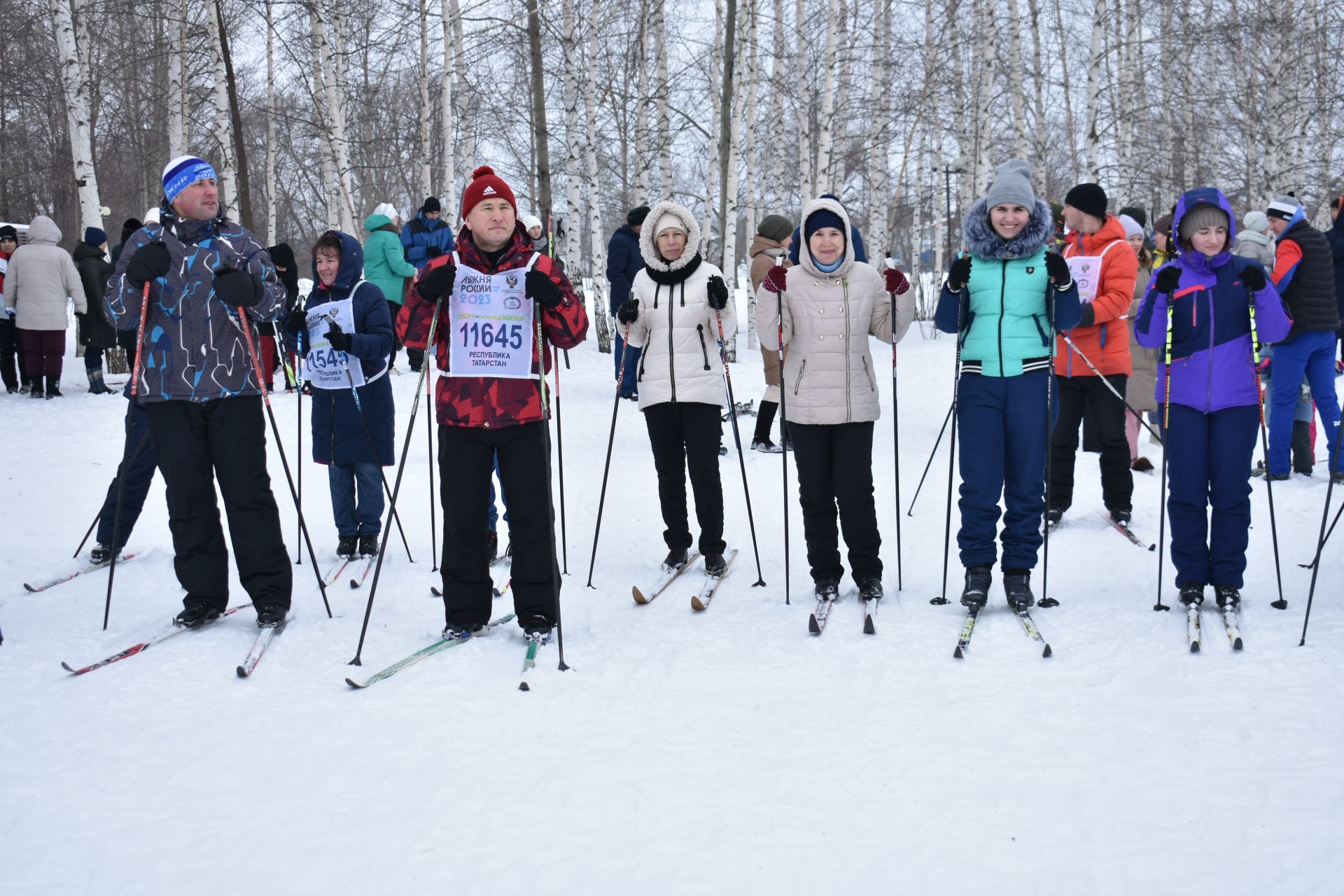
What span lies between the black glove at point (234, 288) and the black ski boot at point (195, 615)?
1345 millimetres

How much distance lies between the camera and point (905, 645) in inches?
167

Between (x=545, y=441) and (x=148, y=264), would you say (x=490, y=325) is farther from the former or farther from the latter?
(x=148, y=264)

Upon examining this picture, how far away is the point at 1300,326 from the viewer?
6887 millimetres

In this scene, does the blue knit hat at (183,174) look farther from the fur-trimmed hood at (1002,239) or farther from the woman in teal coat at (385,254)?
the woman in teal coat at (385,254)

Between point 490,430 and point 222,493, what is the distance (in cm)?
127

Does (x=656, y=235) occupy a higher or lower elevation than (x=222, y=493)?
higher

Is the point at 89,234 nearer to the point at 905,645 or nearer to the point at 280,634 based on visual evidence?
the point at 280,634

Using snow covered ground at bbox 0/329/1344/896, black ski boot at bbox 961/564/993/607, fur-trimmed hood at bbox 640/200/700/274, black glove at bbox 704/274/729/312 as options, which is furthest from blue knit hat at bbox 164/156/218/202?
black ski boot at bbox 961/564/993/607

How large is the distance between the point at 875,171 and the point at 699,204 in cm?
1866

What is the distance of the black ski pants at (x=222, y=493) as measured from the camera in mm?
4426

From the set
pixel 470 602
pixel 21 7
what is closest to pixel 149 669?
pixel 470 602

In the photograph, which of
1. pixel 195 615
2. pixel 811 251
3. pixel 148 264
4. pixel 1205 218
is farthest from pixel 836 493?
pixel 148 264

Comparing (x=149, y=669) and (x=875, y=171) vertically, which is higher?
(x=875, y=171)

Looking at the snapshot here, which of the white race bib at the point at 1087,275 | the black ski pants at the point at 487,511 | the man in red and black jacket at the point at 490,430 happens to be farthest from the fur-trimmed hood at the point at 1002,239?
the black ski pants at the point at 487,511
